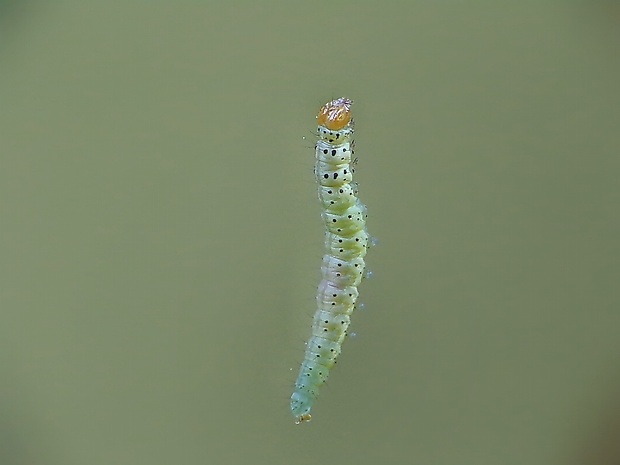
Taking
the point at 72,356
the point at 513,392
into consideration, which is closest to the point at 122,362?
the point at 72,356

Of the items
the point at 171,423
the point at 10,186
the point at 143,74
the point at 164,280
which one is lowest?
the point at 171,423

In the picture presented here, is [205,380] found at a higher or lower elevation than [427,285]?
lower

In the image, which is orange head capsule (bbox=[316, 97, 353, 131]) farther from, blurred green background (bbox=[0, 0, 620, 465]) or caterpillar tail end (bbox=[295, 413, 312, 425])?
caterpillar tail end (bbox=[295, 413, 312, 425])

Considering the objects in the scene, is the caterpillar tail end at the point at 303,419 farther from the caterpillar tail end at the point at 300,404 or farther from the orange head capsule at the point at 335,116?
the orange head capsule at the point at 335,116

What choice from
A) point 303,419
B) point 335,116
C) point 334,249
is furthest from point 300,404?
point 335,116

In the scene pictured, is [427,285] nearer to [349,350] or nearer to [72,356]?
[349,350]

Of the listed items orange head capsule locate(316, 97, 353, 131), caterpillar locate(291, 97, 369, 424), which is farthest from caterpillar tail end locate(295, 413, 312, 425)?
orange head capsule locate(316, 97, 353, 131)
